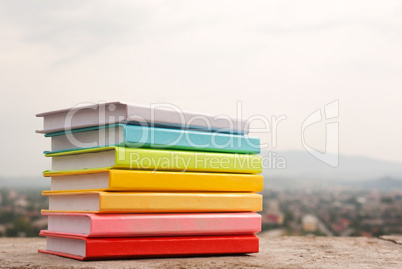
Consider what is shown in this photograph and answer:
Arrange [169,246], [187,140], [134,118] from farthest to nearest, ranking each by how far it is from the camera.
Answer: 1. [187,140]
2. [169,246]
3. [134,118]

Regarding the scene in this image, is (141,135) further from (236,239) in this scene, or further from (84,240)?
(236,239)

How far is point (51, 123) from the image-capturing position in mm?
3141

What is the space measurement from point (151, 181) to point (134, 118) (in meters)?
0.34

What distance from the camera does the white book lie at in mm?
2801

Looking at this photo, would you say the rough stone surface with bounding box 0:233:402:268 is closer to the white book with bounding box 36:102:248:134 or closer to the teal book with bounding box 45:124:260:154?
the teal book with bounding box 45:124:260:154

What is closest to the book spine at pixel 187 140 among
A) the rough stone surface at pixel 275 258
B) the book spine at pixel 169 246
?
the book spine at pixel 169 246

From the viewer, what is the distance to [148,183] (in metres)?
2.84

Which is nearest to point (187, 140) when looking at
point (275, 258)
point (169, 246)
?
point (169, 246)

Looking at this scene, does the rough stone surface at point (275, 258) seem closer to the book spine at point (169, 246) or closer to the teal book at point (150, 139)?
the book spine at point (169, 246)

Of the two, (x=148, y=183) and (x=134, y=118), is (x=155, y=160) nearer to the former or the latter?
(x=148, y=183)

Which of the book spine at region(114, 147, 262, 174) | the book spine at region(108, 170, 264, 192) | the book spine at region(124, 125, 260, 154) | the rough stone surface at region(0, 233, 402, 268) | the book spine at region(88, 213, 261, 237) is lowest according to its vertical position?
the rough stone surface at region(0, 233, 402, 268)

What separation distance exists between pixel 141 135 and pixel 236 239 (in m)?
0.82

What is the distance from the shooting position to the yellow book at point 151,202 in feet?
8.96

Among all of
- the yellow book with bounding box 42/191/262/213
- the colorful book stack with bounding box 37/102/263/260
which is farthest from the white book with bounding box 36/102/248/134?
the yellow book with bounding box 42/191/262/213
